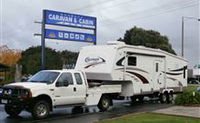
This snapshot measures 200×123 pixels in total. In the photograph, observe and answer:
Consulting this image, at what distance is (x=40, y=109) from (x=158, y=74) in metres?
9.14

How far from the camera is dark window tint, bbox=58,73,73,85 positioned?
15344mm

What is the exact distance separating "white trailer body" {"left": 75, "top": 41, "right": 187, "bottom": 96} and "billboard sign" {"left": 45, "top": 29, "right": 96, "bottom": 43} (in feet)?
28.1

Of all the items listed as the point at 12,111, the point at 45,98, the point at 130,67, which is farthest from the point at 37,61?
the point at 45,98

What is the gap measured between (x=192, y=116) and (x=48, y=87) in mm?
5585

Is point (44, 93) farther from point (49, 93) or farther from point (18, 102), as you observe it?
point (18, 102)

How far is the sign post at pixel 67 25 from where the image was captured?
27.4m

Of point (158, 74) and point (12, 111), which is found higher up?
point (158, 74)

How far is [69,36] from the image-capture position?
2886 cm

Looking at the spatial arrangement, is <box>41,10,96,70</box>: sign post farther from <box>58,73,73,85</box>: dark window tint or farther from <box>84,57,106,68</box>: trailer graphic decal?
<box>58,73,73,85</box>: dark window tint

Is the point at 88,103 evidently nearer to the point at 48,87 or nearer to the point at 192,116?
the point at 48,87

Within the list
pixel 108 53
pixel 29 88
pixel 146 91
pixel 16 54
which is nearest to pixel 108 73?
pixel 108 53

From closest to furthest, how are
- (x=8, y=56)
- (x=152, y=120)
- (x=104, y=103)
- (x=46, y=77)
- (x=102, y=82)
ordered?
1. (x=152, y=120)
2. (x=46, y=77)
3. (x=104, y=103)
4. (x=102, y=82)
5. (x=8, y=56)

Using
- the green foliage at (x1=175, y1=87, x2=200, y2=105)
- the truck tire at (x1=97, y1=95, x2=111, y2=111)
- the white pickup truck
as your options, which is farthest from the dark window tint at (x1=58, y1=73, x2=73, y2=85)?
the green foliage at (x1=175, y1=87, x2=200, y2=105)

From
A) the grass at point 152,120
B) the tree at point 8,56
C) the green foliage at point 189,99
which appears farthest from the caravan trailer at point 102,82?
the tree at point 8,56
